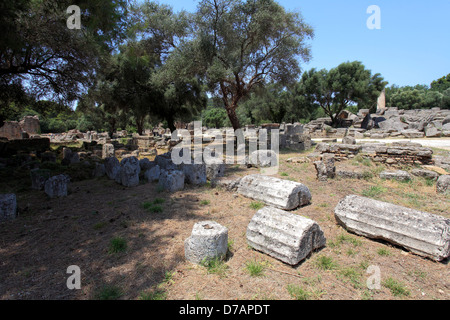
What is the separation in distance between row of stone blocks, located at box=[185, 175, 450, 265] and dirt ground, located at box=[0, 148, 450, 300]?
5.2 inches

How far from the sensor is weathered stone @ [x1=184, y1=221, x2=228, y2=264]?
3.06 metres

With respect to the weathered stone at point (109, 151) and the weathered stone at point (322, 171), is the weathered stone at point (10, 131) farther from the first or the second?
the weathered stone at point (322, 171)

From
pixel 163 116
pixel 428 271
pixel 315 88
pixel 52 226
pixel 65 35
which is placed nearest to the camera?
pixel 428 271

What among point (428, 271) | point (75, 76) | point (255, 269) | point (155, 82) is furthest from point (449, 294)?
point (155, 82)

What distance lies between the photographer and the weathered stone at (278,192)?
15.4 ft

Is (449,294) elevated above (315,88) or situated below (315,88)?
below

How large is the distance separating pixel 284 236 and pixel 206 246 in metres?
1.04

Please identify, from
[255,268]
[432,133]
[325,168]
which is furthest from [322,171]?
[432,133]

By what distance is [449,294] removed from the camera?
8.32 ft

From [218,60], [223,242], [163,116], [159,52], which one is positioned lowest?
[223,242]

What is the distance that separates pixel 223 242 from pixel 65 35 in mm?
8703

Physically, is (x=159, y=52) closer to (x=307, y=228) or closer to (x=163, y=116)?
(x=163, y=116)

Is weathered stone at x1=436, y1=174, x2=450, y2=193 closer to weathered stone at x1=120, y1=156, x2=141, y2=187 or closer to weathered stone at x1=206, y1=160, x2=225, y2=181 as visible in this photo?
weathered stone at x1=206, y1=160, x2=225, y2=181

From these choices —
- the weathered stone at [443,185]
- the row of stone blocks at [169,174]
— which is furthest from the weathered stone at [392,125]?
the row of stone blocks at [169,174]
